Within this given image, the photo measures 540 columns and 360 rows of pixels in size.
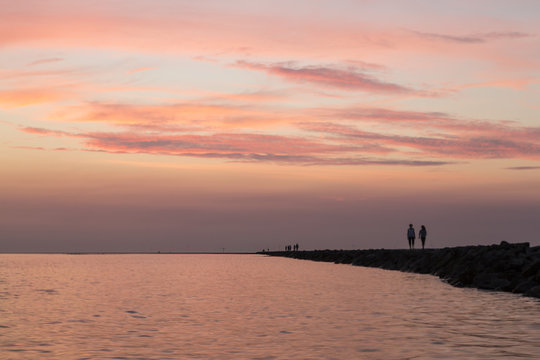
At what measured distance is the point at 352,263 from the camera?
72.7 m

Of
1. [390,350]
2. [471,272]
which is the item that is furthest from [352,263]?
[390,350]

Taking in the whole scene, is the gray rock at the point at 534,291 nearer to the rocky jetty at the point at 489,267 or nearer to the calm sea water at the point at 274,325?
the rocky jetty at the point at 489,267

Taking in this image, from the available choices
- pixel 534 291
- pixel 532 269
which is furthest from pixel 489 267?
pixel 534 291

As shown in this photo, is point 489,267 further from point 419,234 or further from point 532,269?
point 419,234

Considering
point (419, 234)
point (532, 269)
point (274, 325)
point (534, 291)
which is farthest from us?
point (419, 234)

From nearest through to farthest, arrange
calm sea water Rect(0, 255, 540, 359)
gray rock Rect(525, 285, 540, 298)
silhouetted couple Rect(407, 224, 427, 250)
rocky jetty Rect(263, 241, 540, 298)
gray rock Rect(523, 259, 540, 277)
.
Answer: calm sea water Rect(0, 255, 540, 359)
gray rock Rect(525, 285, 540, 298)
rocky jetty Rect(263, 241, 540, 298)
gray rock Rect(523, 259, 540, 277)
silhouetted couple Rect(407, 224, 427, 250)

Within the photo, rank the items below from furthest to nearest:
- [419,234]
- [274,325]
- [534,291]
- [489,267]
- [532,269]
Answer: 1. [419,234]
2. [489,267]
3. [532,269]
4. [534,291]
5. [274,325]

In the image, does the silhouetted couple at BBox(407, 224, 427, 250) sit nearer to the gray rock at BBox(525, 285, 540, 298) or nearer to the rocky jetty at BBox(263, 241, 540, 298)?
the rocky jetty at BBox(263, 241, 540, 298)

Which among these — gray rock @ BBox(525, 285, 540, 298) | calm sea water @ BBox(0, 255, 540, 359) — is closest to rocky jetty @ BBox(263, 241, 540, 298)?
gray rock @ BBox(525, 285, 540, 298)

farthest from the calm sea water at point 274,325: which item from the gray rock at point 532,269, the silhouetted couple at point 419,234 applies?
the silhouetted couple at point 419,234

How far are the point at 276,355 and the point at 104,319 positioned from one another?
27.2 ft

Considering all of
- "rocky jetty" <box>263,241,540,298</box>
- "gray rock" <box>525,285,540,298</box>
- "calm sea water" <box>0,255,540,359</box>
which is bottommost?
"calm sea water" <box>0,255,540,359</box>

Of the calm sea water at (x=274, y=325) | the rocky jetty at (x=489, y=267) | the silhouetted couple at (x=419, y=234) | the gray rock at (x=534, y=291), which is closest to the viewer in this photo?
the calm sea water at (x=274, y=325)

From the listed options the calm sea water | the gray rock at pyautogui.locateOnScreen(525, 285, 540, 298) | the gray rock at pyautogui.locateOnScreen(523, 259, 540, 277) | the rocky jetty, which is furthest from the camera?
the gray rock at pyautogui.locateOnScreen(523, 259, 540, 277)
